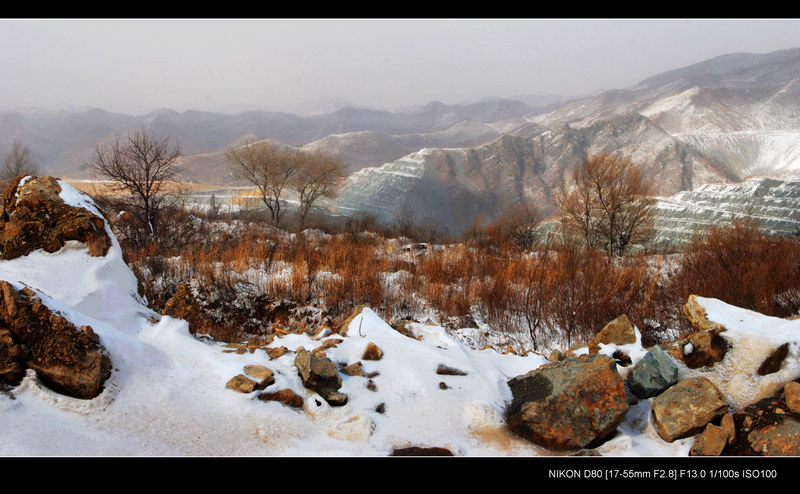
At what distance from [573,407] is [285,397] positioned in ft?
5.95

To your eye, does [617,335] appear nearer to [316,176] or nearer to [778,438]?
[778,438]

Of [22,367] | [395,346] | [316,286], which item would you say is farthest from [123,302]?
[316,286]

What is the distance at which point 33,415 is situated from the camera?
1.86 metres

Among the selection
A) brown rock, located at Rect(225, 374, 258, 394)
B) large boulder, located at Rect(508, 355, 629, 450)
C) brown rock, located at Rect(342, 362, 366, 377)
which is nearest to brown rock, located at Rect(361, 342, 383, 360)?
brown rock, located at Rect(342, 362, 366, 377)

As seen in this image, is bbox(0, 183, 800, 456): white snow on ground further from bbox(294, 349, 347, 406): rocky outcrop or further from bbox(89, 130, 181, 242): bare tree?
bbox(89, 130, 181, 242): bare tree

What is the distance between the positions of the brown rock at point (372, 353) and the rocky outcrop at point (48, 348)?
5.56 ft

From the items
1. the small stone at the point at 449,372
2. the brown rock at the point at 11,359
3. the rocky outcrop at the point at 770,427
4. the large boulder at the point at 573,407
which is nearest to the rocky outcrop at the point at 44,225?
the brown rock at the point at 11,359

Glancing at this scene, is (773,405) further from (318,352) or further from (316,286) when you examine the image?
(316,286)

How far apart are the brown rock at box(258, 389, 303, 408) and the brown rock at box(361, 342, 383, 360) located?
2.59ft

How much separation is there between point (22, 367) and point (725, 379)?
14.2 ft

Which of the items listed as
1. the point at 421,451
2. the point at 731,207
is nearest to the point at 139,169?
the point at 421,451

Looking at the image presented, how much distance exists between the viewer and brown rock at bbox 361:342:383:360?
3205mm

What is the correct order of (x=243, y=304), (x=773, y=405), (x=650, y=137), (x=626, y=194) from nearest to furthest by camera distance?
(x=773, y=405) → (x=243, y=304) → (x=626, y=194) → (x=650, y=137)

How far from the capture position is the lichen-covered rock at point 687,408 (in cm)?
231
